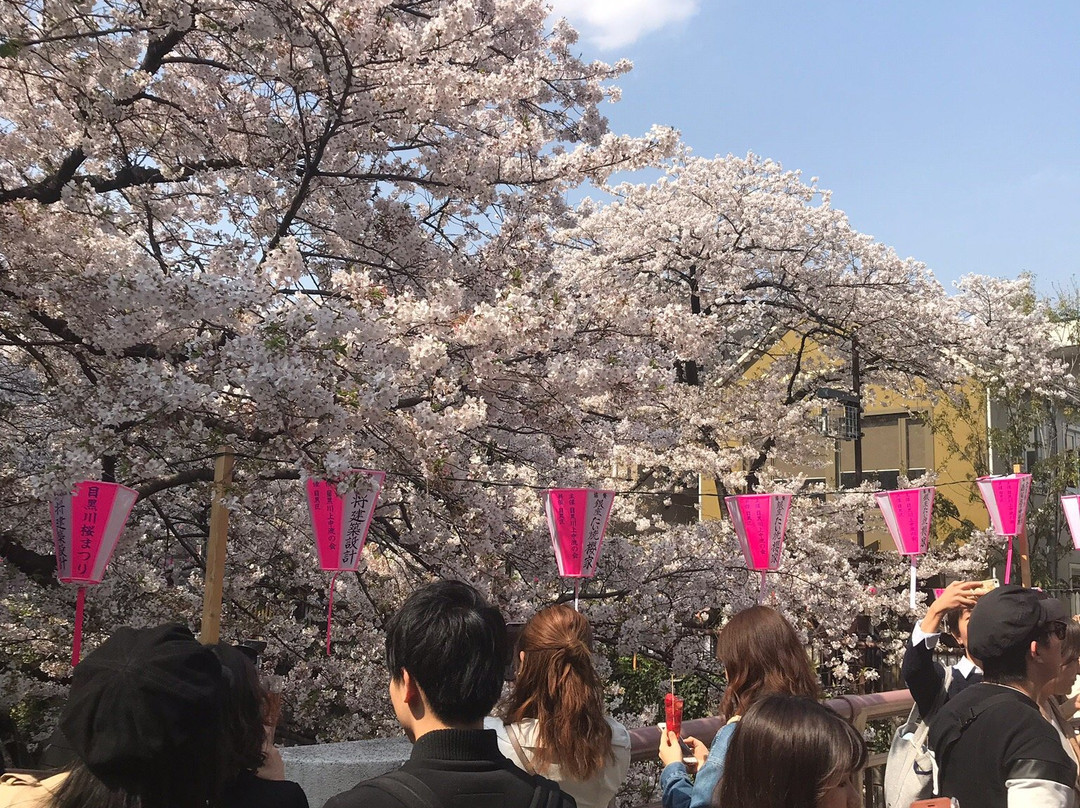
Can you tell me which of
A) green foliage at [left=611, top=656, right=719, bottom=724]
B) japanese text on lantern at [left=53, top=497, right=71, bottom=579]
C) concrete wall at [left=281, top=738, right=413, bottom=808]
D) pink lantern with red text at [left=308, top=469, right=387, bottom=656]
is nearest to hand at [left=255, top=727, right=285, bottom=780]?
concrete wall at [left=281, top=738, right=413, bottom=808]

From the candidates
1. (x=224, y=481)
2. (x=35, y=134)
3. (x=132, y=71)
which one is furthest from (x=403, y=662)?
(x=35, y=134)

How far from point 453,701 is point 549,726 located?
894 mm

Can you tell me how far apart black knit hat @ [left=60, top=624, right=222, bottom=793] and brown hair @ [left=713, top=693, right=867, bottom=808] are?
102cm

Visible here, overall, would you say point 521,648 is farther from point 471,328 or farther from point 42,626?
point 42,626

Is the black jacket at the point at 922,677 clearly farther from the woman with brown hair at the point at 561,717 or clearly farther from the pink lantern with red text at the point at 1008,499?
the pink lantern with red text at the point at 1008,499

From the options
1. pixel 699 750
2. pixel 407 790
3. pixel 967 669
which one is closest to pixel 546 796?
pixel 407 790

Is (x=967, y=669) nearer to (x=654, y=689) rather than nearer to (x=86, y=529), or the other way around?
(x=86, y=529)

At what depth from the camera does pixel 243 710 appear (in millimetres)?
1926

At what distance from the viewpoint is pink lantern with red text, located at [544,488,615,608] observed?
23.9ft

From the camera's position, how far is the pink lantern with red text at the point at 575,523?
23.9 ft

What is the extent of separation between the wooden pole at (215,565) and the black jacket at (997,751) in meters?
3.04

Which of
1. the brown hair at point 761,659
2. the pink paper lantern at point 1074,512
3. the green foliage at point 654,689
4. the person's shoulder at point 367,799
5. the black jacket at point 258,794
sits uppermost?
the pink paper lantern at point 1074,512

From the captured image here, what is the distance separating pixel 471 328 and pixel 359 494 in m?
1.43

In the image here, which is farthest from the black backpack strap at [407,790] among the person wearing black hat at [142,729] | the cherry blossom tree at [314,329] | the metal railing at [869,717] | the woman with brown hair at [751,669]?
the cherry blossom tree at [314,329]
